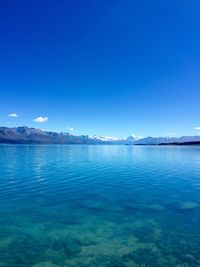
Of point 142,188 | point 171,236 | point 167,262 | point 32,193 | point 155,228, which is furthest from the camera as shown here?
point 142,188

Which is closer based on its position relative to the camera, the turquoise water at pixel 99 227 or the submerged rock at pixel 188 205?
the turquoise water at pixel 99 227

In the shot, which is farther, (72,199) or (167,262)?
(72,199)

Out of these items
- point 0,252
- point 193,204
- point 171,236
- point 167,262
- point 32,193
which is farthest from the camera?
point 32,193

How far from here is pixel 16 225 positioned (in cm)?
1811

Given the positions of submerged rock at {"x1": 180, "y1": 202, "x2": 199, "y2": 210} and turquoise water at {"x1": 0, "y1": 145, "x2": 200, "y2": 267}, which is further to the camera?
submerged rock at {"x1": 180, "y1": 202, "x2": 199, "y2": 210}

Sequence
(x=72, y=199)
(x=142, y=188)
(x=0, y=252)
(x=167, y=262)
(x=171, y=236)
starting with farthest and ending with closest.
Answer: (x=142, y=188)
(x=72, y=199)
(x=171, y=236)
(x=0, y=252)
(x=167, y=262)

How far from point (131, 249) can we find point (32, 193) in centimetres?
1834

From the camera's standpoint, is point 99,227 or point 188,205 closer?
point 99,227

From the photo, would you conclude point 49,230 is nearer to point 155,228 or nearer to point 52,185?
point 155,228

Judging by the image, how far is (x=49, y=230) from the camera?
671 inches

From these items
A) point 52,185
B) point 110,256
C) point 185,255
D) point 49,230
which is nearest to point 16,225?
point 49,230

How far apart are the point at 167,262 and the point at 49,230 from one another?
8220 millimetres

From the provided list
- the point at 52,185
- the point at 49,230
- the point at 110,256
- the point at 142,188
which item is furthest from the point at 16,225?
the point at 142,188

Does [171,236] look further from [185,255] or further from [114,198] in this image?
[114,198]
